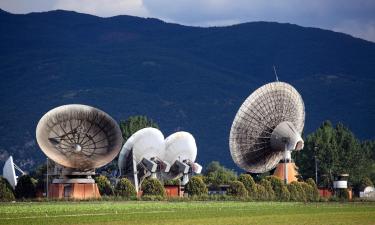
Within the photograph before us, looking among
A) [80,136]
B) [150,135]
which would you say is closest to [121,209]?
[80,136]

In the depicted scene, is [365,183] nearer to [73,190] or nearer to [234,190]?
[234,190]

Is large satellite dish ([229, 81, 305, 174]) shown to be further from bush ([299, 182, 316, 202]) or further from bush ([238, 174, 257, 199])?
bush ([238, 174, 257, 199])

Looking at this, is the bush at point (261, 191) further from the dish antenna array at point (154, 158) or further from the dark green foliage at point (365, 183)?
the dark green foliage at point (365, 183)

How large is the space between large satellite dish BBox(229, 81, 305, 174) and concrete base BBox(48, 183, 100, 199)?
20.6 metres

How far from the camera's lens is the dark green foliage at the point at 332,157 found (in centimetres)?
14925

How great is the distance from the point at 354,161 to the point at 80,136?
5818 cm

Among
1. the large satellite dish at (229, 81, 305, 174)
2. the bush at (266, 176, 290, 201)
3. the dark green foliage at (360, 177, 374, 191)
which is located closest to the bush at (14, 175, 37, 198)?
the large satellite dish at (229, 81, 305, 174)

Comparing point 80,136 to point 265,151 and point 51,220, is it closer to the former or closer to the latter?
point 265,151

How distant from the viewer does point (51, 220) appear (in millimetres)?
60031

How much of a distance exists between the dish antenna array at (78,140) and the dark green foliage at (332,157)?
44.7m

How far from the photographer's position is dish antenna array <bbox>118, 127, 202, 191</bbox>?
134250 millimetres

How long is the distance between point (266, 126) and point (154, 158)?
864 inches

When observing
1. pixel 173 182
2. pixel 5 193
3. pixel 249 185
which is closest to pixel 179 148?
pixel 173 182

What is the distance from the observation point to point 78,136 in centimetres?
11250
